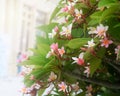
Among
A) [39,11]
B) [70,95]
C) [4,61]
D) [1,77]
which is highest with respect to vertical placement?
[39,11]

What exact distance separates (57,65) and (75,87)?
79 mm

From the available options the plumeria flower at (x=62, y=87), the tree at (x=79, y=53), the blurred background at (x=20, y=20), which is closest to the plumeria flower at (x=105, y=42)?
the tree at (x=79, y=53)

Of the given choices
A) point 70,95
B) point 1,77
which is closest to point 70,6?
point 70,95

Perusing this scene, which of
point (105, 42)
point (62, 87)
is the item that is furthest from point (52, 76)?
point (105, 42)

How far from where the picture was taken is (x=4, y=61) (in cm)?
183

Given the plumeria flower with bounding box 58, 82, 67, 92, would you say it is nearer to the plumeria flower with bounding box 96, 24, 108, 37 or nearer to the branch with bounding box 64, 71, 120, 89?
the branch with bounding box 64, 71, 120, 89

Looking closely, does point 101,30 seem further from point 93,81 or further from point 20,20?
point 20,20

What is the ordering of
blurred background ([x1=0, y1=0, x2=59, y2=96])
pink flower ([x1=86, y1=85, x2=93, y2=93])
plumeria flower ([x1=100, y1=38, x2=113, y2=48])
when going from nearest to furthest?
plumeria flower ([x1=100, y1=38, x2=113, y2=48]), pink flower ([x1=86, y1=85, x2=93, y2=93]), blurred background ([x1=0, y1=0, x2=59, y2=96])

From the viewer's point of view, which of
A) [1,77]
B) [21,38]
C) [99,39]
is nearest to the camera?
[99,39]

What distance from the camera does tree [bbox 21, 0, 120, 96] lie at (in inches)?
16.2

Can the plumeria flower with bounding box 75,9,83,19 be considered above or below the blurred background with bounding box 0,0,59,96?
below

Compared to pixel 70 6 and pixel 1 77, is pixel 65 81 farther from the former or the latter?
pixel 1 77

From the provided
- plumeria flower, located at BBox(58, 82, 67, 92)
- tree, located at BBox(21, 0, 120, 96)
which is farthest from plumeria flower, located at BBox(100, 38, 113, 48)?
plumeria flower, located at BBox(58, 82, 67, 92)

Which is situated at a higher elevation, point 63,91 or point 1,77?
point 1,77
